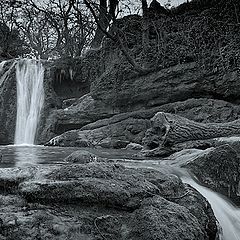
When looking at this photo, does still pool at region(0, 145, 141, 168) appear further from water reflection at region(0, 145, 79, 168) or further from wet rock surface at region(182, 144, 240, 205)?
wet rock surface at region(182, 144, 240, 205)

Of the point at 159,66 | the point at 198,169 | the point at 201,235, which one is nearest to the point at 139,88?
the point at 159,66

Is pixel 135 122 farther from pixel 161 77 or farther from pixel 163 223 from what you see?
pixel 163 223

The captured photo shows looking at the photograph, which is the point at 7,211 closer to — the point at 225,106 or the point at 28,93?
the point at 225,106

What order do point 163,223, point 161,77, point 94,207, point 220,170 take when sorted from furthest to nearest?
point 161,77
point 220,170
point 94,207
point 163,223

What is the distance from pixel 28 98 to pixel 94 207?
16067mm

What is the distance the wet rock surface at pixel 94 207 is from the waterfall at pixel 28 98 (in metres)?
13.7

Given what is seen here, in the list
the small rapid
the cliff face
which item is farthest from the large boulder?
the small rapid

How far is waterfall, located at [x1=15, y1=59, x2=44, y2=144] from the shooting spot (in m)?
16.5

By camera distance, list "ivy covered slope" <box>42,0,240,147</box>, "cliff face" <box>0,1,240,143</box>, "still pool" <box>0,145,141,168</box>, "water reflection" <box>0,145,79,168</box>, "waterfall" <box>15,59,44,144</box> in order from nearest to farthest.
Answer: "water reflection" <box>0,145,79,168</box>, "still pool" <box>0,145,141,168</box>, "ivy covered slope" <box>42,0,240,147</box>, "cliff face" <box>0,1,240,143</box>, "waterfall" <box>15,59,44,144</box>

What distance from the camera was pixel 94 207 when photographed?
2.49m

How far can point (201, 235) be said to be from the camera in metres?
2.50

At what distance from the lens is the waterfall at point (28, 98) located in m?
16.5

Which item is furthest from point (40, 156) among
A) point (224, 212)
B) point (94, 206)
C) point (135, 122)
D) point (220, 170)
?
point (135, 122)

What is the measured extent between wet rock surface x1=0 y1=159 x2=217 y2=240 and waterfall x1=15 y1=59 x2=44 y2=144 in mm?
13723
